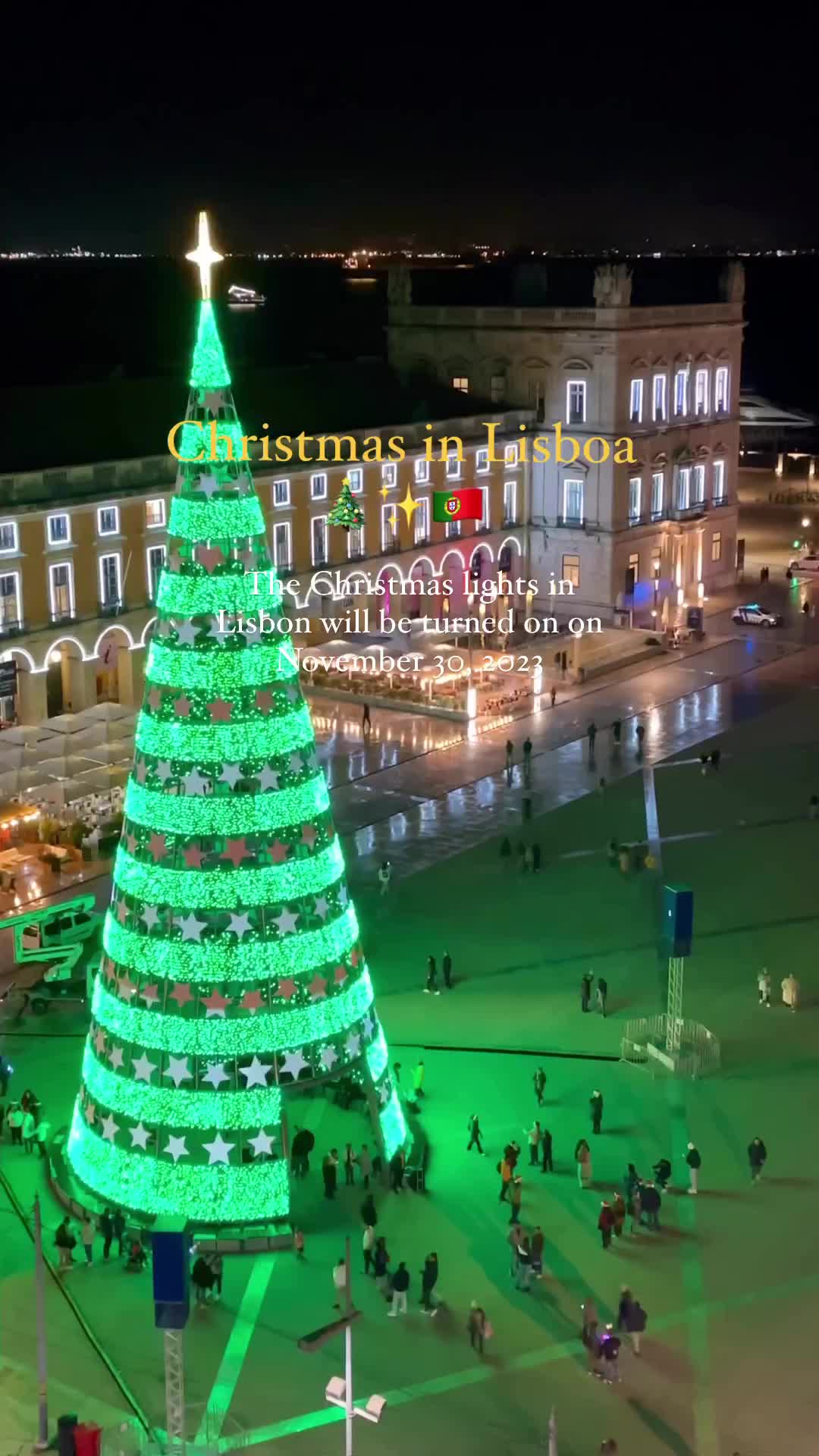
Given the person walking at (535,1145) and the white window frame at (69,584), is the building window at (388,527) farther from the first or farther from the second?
the person walking at (535,1145)

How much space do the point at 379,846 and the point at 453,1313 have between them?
66.2ft

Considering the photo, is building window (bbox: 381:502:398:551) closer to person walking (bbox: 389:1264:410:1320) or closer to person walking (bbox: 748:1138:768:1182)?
person walking (bbox: 748:1138:768:1182)

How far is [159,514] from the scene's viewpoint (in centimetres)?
5409

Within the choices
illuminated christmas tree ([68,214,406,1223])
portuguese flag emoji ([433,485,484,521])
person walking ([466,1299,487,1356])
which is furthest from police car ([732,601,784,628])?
person walking ([466,1299,487,1356])

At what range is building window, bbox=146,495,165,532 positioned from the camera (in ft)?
176

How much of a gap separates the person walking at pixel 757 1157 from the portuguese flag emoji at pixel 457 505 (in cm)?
3821

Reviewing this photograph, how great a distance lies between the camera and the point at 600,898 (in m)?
38.7

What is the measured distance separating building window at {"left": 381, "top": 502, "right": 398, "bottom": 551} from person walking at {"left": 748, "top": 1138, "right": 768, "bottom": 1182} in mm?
40611

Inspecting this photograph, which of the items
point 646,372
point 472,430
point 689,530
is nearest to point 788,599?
point 689,530

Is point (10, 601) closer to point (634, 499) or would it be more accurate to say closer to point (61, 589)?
point (61, 589)

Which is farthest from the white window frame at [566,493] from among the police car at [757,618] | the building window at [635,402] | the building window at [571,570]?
the police car at [757,618]

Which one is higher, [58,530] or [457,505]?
[58,530]

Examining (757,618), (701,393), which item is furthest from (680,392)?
(757,618)

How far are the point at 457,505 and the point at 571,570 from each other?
10.3 metres
